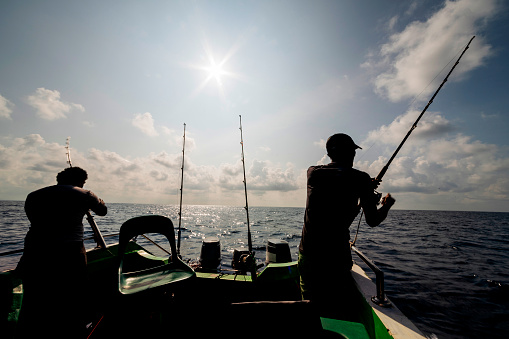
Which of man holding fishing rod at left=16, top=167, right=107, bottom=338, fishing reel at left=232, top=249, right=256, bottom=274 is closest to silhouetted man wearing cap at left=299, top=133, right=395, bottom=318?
fishing reel at left=232, top=249, right=256, bottom=274

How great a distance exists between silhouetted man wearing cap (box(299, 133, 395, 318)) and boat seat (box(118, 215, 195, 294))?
5.97ft

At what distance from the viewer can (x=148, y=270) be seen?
3227mm

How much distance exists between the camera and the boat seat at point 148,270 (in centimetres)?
257

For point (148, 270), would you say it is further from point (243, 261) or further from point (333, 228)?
point (333, 228)

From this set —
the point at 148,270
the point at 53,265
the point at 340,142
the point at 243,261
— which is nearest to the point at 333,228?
the point at 340,142

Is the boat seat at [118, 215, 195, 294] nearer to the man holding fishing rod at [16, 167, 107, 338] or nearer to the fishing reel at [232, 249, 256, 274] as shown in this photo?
the man holding fishing rod at [16, 167, 107, 338]

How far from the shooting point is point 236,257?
5.35 m

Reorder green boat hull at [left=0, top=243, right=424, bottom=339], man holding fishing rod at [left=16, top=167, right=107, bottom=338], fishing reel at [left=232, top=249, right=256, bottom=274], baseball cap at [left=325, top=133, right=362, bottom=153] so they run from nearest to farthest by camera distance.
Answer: green boat hull at [left=0, top=243, right=424, bottom=339]
baseball cap at [left=325, top=133, right=362, bottom=153]
man holding fishing rod at [left=16, top=167, right=107, bottom=338]
fishing reel at [left=232, top=249, right=256, bottom=274]

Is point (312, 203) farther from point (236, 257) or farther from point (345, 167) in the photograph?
point (236, 257)

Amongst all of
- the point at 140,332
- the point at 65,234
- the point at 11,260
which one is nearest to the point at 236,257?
the point at 140,332

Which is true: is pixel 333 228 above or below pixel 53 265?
above

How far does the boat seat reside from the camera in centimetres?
257

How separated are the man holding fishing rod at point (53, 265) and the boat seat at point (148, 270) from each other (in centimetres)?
56

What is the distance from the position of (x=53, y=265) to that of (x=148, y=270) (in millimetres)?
1181
